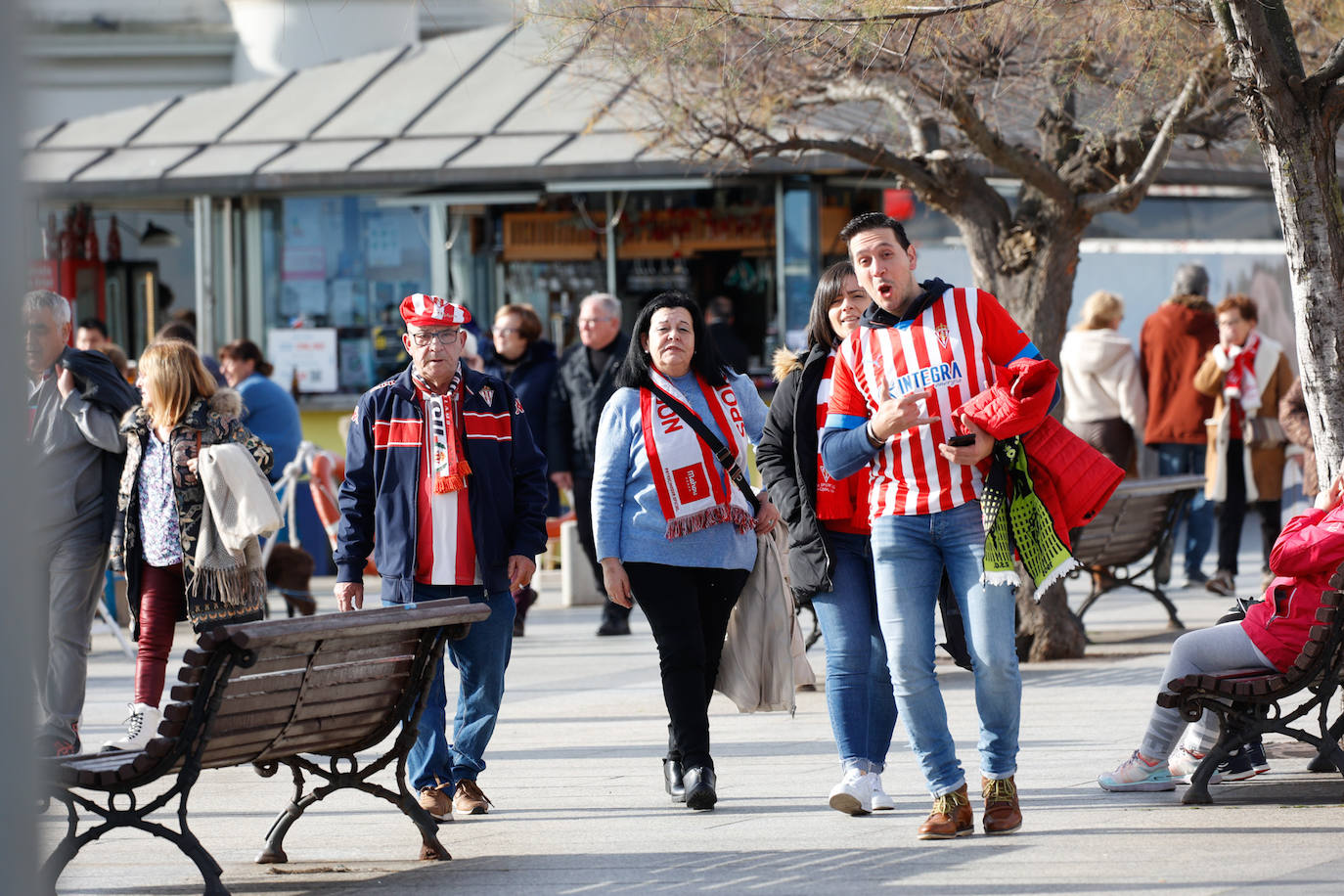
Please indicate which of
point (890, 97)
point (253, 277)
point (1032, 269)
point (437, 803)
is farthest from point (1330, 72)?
point (253, 277)

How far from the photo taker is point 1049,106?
952 centimetres

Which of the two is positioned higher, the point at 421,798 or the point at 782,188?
the point at 782,188

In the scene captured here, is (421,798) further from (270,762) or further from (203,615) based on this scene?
(203,615)

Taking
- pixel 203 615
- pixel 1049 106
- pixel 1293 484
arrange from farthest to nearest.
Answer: pixel 1293 484, pixel 1049 106, pixel 203 615

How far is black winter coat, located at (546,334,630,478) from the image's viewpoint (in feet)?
36.4

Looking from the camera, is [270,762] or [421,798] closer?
[270,762]

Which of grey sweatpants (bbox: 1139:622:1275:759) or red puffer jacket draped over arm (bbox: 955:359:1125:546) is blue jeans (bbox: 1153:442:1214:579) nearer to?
grey sweatpants (bbox: 1139:622:1275:759)

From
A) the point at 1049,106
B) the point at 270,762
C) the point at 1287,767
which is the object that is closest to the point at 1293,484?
the point at 1049,106

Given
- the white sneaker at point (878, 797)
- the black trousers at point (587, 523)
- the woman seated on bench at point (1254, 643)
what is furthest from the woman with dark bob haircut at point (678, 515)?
the black trousers at point (587, 523)

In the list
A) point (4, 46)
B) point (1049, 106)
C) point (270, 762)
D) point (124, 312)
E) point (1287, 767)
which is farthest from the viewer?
point (124, 312)

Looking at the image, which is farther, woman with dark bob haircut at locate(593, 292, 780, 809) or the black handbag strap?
the black handbag strap

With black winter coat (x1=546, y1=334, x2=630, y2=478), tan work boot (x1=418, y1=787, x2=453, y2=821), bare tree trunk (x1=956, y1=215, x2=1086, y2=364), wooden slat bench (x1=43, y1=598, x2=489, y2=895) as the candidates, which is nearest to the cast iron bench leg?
wooden slat bench (x1=43, y1=598, x2=489, y2=895)

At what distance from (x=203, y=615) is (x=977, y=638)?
3.28 m

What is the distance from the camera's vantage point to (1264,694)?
6043 millimetres
